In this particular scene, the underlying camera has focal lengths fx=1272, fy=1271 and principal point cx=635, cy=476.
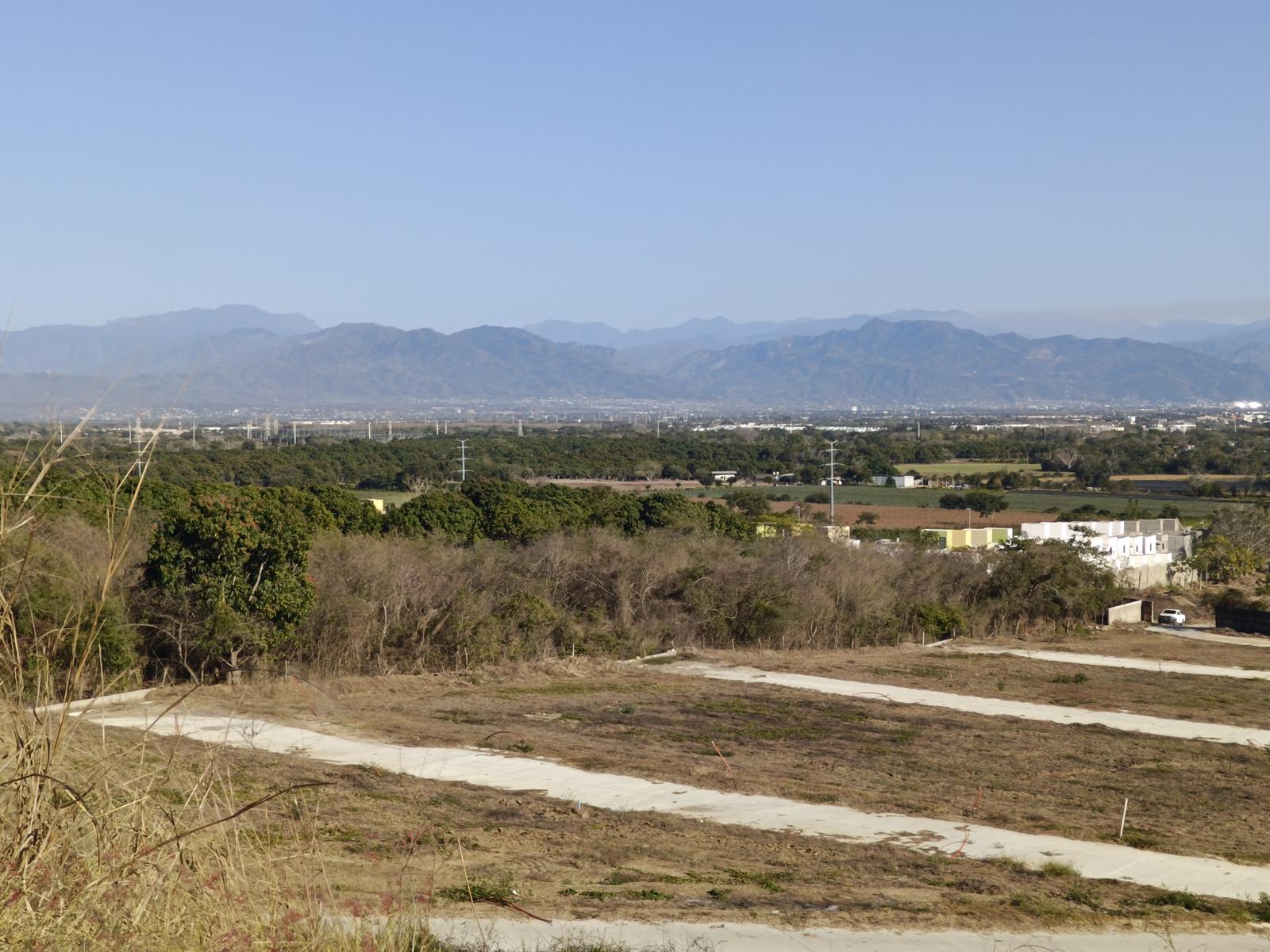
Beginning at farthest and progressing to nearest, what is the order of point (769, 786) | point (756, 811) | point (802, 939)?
point (769, 786) < point (756, 811) < point (802, 939)

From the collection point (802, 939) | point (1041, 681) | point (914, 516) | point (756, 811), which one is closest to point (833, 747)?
point (756, 811)

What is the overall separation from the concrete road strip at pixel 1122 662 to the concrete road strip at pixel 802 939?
24142mm

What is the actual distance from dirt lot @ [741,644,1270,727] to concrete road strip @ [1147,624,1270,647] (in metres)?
9.80

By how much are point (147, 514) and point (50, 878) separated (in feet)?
102

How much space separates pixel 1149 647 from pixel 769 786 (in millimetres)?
25042

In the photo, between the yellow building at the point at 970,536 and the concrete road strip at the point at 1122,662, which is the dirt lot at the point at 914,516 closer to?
the yellow building at the point at 970,536

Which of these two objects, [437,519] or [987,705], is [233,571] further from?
[987,705]

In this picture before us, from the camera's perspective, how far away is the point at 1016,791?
61.5ft

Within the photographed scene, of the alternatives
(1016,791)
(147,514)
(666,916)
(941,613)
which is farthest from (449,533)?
(666,916)

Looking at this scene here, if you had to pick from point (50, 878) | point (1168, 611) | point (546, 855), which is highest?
point (50, 878)

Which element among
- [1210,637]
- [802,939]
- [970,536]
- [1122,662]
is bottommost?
[1210,637]

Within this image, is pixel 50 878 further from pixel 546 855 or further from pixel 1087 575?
pixel 1087 575

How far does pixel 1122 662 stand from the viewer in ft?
116

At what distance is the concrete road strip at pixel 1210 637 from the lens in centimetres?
4169
